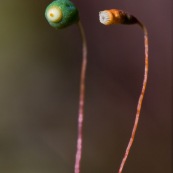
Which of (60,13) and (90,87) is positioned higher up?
(60,13)

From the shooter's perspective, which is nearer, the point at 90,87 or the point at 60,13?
the point at 60,13

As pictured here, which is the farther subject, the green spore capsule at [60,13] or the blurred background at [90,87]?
the blurred background at [90,87]

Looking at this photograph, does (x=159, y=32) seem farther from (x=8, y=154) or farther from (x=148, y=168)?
(x=8, y=154)

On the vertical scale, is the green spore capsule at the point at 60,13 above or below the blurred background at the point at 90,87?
above

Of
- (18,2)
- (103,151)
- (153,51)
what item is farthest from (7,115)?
(153,51)

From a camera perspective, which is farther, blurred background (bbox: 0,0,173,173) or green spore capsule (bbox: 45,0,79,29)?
blurred background (bbox: 0,0,173,173)
